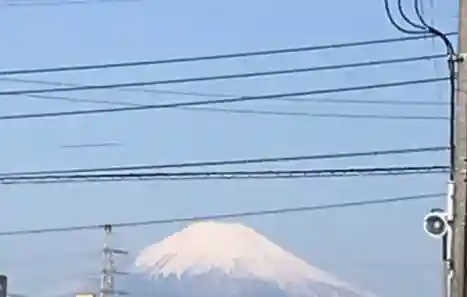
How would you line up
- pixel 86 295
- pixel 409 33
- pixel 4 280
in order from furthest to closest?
pixel 86 295 < pixel 4 280 < pixel 409 33

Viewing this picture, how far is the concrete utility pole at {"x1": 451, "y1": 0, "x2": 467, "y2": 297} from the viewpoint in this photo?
14.7 metres

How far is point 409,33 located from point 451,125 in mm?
2945

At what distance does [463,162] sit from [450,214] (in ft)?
2.32

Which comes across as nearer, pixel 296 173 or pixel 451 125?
pixel 451 125

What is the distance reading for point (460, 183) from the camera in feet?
48.6

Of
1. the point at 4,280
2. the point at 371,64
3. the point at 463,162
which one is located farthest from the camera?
Result: the point at 4,280

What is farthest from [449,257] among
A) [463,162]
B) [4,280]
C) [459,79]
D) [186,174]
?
[4,280]

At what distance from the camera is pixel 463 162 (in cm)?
1479

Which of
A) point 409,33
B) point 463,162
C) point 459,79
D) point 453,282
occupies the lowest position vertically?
point 453,282

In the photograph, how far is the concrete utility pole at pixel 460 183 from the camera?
1473cm

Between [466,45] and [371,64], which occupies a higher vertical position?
[371,64]

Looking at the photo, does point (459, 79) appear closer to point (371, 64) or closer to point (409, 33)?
point (409, 33)

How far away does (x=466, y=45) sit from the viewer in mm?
14977

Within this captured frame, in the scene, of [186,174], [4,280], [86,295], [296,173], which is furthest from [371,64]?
[86,295]
